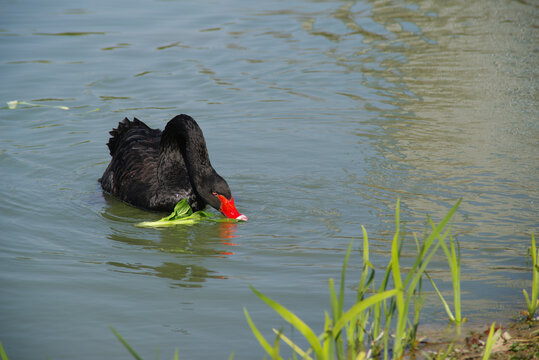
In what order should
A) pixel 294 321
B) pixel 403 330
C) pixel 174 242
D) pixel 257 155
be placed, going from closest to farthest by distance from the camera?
pixel 294 321 → pixel 403 330 → pixel 174 242 → pixel 257 155

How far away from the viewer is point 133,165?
6449mm

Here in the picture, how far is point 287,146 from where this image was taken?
294 inches

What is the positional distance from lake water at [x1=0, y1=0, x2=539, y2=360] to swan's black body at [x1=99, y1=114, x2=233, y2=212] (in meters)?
0.20

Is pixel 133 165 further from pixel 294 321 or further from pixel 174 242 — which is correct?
pixel 294 321

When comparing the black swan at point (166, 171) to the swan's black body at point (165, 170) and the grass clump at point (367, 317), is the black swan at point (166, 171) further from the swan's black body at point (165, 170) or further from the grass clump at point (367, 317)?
the grass clump at point (367, 317)

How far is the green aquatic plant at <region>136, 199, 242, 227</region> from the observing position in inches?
219

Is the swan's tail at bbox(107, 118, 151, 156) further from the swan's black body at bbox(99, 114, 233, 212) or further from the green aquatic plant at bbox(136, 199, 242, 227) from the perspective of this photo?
the green aquatic plant at bbox(136, 199, 242, 227)

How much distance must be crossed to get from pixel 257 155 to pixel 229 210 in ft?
6.77

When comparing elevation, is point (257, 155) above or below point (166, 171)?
below

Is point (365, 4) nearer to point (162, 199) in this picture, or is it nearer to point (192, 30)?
point (192, 30)

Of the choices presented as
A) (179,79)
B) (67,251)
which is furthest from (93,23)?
(67,251)

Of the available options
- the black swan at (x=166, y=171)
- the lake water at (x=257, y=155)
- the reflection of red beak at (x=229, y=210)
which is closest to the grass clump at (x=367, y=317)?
the lake water at (x=257, y=155)

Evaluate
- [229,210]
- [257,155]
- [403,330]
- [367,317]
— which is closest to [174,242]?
[229,210]

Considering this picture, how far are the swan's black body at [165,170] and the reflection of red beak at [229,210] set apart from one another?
4cm
